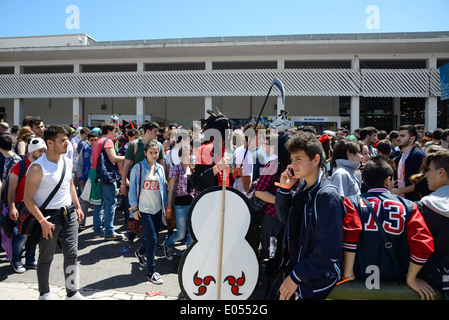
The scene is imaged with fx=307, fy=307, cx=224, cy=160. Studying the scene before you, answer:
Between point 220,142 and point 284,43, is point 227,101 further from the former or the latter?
point 220,142

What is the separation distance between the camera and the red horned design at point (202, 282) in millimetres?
2455

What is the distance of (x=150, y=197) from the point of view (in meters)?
4.05

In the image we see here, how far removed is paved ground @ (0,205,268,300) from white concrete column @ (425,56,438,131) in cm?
1489

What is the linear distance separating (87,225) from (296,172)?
18.3 feet

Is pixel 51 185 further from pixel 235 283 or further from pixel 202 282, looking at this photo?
pixel 235 283

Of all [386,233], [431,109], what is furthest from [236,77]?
[386,233]

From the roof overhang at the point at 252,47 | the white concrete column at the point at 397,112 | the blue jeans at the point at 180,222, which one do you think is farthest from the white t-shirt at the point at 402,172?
the white concrete column at the point at 397,112

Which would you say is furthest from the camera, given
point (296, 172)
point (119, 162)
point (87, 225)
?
point (87, 225)

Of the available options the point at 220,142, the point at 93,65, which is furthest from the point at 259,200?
the point at 93,65

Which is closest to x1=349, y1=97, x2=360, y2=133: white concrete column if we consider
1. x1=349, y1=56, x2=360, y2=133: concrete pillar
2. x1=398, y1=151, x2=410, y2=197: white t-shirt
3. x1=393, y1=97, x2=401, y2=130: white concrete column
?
x1=349, y1=56, x2=360, y2=133: concrete pillar

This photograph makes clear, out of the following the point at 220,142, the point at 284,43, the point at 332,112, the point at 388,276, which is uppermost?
the point at 284,43

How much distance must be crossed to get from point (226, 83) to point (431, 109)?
33.3 feet

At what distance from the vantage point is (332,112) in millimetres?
18578

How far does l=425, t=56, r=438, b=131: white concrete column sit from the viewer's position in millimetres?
14845
